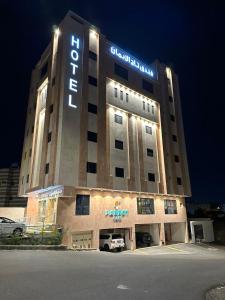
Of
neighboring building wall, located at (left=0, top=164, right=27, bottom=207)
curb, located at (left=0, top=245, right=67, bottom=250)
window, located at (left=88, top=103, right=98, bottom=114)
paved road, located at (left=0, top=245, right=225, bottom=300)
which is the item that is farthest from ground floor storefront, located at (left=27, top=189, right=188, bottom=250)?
neighboring building wall, located at (left=0, top=164, right=27, bottom=207)

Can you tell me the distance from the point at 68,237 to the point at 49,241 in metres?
7.83

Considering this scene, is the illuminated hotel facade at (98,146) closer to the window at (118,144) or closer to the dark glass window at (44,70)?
the window at (118,144)

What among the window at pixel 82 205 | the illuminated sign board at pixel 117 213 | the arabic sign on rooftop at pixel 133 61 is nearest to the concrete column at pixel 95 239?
the window at pixel 82 205

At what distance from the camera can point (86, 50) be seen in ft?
108

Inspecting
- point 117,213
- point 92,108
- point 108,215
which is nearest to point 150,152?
point 117,213

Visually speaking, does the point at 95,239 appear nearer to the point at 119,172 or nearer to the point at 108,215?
the point at 108,215

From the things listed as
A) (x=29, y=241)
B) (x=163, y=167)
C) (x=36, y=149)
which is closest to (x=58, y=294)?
(x=29, y=241)

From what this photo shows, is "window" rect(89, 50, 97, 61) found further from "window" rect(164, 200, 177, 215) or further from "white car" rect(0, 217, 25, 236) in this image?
"window" rect(164, 200, 177, 215)

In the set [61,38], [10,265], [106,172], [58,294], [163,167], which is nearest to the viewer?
[58,294]

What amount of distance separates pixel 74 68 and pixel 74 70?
0.34m

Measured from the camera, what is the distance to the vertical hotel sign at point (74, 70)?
29109 millimetres

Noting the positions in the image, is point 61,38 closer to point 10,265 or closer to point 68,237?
point 68,237

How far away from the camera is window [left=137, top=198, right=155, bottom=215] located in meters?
33.3

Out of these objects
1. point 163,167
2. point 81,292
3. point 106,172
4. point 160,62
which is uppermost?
point 160,62
